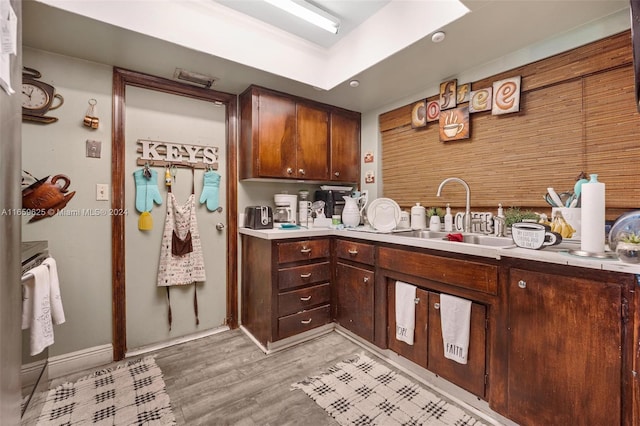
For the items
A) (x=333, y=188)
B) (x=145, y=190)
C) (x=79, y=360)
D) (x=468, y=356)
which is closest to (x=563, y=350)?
(x=468, y=356)

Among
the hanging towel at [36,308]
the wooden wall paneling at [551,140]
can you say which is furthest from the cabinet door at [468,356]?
the hanging towel at [36,308]

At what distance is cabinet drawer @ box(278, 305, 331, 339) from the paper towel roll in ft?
5.96

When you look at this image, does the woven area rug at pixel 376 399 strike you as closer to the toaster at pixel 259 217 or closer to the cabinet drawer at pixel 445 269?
the cabinet drawer at pixel 445 269

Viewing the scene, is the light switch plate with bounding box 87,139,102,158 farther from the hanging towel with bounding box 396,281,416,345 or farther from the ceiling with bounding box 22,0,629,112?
the hanging towel with bounding box 396,281,416,345

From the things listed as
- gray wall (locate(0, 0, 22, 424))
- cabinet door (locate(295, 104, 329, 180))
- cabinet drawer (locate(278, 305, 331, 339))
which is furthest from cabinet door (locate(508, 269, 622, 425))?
gray wall (locate(0, 0, 22, 424))

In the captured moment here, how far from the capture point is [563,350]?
1.17m

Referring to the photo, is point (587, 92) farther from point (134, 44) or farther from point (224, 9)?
point (134, 44)

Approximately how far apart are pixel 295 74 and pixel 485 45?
139 centimetres

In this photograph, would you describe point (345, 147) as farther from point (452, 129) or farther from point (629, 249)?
point (629, 249)

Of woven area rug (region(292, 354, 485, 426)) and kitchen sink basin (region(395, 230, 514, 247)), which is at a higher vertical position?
kitchen sink basin (region(395, 230, 514, 247))

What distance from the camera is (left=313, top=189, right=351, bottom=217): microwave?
2.85 m

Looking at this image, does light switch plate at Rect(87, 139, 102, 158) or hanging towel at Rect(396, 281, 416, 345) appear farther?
light switch plate at Rect(87, 139, 102, 158)

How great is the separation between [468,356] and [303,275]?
1.26m

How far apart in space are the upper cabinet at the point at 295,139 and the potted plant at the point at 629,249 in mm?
2146
